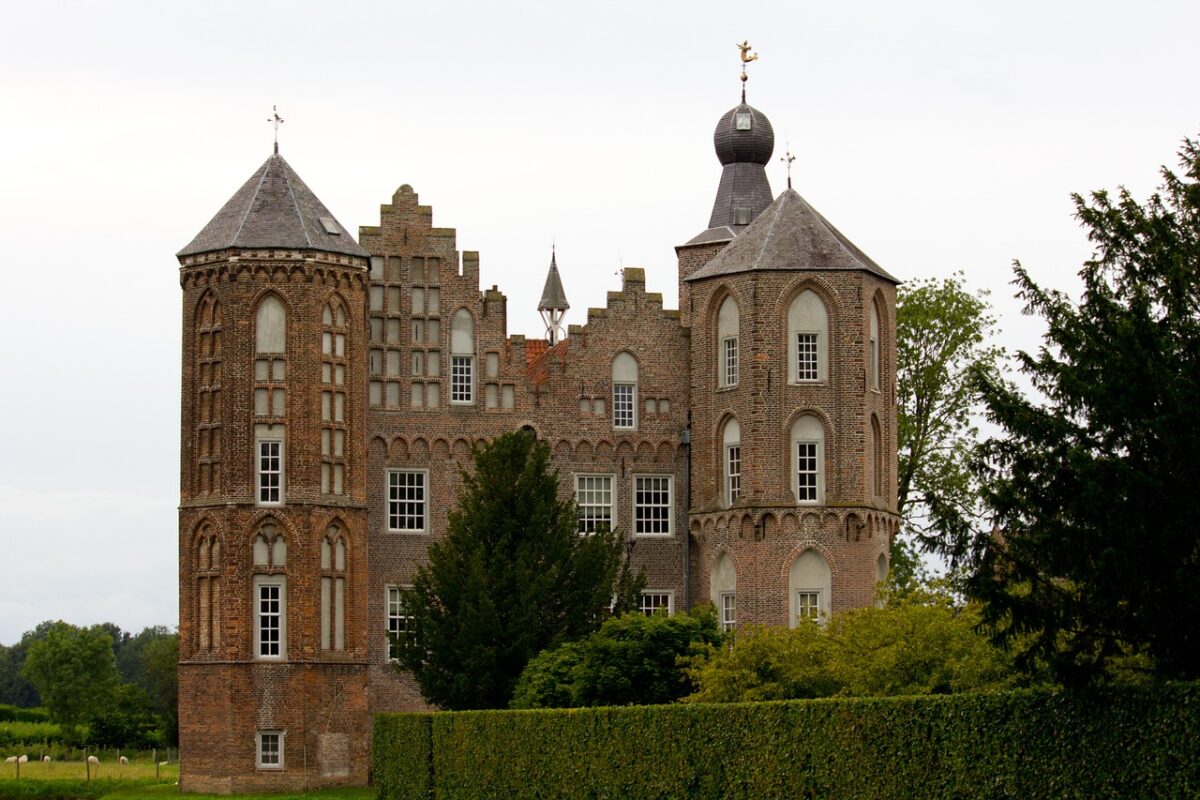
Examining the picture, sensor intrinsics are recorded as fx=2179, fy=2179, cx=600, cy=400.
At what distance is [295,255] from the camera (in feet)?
196

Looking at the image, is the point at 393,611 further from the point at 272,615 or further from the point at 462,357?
the point at 462,357

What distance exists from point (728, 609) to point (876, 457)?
5880mm

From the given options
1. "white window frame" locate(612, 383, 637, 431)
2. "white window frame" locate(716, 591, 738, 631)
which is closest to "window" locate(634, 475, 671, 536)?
"white window frame" locate(612, 383, 637, 431)

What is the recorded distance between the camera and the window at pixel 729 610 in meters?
59.5

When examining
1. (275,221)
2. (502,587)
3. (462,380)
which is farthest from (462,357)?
(502,587)

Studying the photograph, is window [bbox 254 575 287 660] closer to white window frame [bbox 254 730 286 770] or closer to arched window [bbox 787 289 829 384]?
white window frame [bbox 254 730 286 770]

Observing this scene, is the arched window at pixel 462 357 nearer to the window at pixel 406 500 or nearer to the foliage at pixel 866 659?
the window at pixel 406 500

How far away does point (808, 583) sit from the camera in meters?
58.9

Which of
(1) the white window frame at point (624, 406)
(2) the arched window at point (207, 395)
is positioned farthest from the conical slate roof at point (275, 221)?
(1) the white window frame at point (624, 406)

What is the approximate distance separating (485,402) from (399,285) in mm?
4158

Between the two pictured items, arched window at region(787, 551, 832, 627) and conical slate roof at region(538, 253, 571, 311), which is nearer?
arched window at region(787, 551, 832, 627)

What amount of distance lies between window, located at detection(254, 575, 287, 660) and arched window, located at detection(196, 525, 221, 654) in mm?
1032

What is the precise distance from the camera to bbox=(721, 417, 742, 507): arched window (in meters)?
60.2

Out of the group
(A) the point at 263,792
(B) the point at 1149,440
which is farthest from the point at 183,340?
(B) the point at 1149,440
